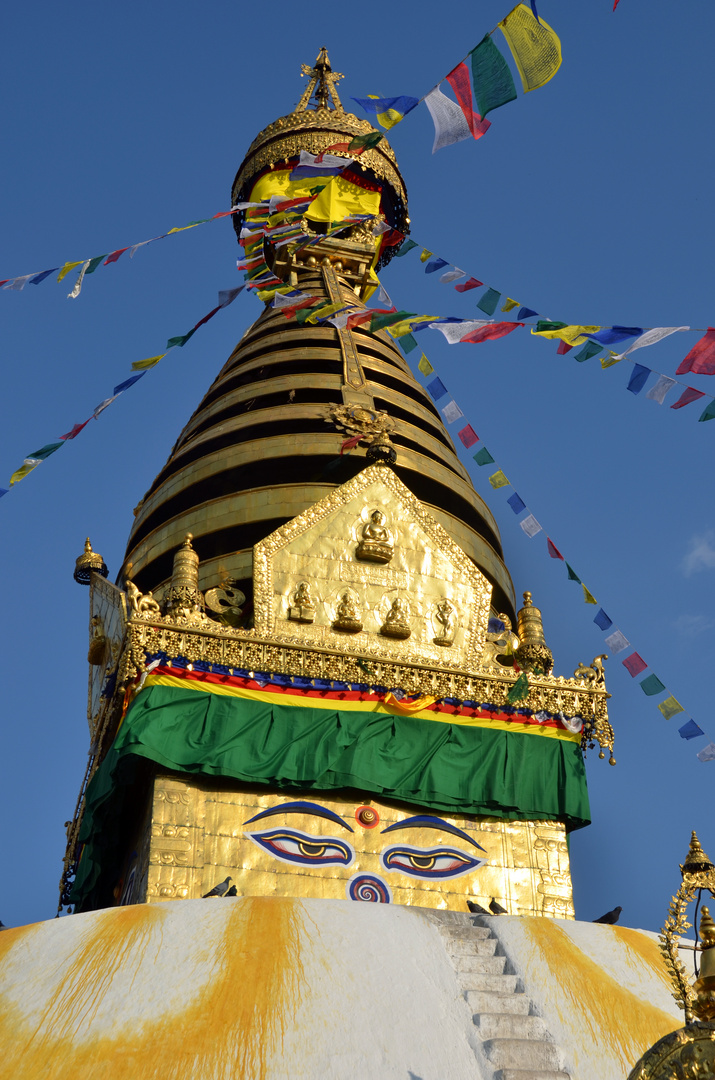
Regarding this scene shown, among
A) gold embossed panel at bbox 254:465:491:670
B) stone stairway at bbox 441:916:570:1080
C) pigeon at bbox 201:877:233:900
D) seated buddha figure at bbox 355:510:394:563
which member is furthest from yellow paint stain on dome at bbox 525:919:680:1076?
seated buddha figure at bbox 355:510:394:563

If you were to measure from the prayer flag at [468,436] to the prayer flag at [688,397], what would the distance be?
5.65 metres

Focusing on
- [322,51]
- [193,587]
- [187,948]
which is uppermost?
[322,51]

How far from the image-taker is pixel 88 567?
1450 cm

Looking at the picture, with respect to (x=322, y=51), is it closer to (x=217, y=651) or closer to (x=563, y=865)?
(x=217, y=651)

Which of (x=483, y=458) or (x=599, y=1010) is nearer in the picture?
(x=599, y=1010)

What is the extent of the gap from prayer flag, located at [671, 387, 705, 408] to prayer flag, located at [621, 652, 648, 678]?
362 cm

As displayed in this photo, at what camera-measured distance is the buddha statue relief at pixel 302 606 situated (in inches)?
495

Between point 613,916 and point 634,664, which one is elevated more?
point 634,664

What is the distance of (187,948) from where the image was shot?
7.73 meters

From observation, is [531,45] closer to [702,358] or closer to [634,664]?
[702,358]

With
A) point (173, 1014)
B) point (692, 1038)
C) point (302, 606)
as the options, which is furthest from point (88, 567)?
point (692, 1038)

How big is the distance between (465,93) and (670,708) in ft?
21.4

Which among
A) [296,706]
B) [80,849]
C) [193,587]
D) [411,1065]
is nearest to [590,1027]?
[411,1065]

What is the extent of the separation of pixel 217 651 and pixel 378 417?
5302 mm
